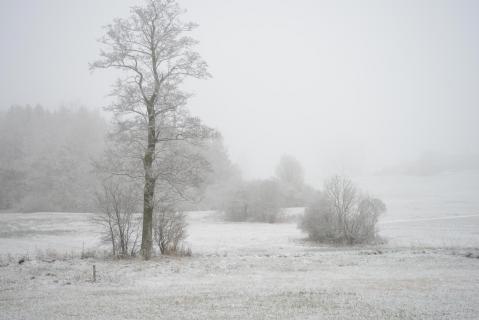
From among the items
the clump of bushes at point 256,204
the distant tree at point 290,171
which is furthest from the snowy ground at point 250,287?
the distant tree at point 290,171

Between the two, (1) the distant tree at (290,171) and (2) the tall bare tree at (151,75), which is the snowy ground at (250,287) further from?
(1) the distant tree at (290,171)

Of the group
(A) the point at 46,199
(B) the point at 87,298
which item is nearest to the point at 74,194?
(A) the point at 46,199

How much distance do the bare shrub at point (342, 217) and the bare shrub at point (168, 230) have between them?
1670cm

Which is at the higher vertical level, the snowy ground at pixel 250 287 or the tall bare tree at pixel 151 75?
the tall bare tree at pixel 151 75

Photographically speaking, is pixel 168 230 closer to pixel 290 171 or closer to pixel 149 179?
pixel 149 179

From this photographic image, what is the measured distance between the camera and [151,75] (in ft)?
60.3

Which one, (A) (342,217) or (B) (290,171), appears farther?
(B) (290,171)

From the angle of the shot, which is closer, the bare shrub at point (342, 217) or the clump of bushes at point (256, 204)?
the bare shrub at point (342, 217)

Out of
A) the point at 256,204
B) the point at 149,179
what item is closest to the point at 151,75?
the point at 149,179

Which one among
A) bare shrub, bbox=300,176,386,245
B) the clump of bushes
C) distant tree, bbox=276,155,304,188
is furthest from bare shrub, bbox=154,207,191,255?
distant tree, bbox=276,155,304,188

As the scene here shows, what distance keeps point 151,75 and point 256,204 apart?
42411 mm

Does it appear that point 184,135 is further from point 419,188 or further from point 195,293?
point 419,188

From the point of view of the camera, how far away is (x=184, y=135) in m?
18.6

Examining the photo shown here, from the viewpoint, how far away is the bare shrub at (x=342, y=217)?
107ft
